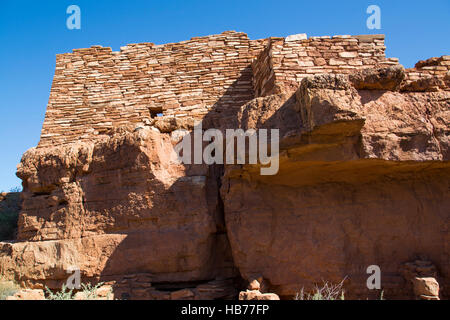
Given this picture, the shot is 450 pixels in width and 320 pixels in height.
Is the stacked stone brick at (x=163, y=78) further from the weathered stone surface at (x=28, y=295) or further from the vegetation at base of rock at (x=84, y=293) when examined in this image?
the weathered stone surface at (x=28, y=295)

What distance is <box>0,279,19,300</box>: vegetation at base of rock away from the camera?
519cm

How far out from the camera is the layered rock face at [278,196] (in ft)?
14.4

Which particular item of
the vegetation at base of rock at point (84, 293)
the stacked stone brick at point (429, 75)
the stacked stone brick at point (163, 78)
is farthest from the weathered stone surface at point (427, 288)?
the vegetation at base of rock at point (84, 293)

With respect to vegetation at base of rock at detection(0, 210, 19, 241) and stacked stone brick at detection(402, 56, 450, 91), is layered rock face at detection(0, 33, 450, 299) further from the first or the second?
vegetation at base of rock at detection(0, 210, 19, 241)

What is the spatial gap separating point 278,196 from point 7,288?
15.0 ft

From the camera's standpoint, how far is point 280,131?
14.7 ft

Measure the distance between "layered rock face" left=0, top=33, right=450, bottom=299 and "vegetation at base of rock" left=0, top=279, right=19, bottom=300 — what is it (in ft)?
0.47

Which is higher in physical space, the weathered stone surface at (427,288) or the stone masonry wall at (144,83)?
the stone masonry wall at (144,83)

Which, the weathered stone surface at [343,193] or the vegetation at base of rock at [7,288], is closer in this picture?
the weathered stone surface at [343,193]

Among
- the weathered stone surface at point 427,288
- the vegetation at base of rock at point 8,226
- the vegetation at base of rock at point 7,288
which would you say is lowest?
the vegetation at base of rock at point 7,288

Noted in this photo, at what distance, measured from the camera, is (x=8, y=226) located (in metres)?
7.43

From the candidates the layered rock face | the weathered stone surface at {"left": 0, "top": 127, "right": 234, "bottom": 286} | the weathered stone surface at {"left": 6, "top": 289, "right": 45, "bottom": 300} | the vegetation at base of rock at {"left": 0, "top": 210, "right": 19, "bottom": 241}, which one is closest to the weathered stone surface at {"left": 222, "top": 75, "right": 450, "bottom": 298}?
the layered rock face

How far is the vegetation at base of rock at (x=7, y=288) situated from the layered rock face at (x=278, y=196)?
0.47 feet

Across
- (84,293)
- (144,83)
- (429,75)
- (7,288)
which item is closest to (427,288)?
(429,75)
